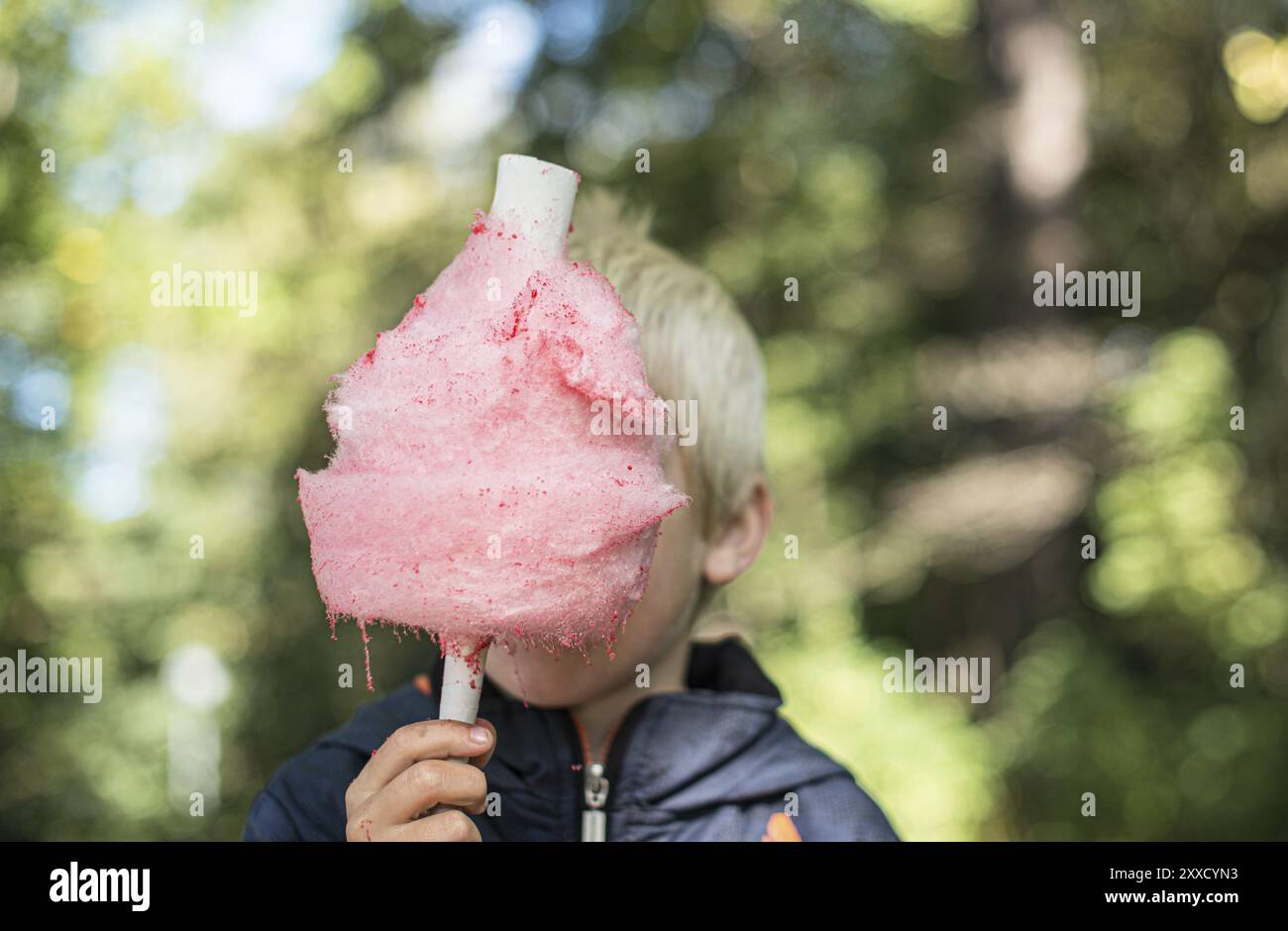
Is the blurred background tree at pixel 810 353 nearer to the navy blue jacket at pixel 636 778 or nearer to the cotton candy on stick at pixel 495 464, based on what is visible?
the navy blue jacket at pixel 636 778

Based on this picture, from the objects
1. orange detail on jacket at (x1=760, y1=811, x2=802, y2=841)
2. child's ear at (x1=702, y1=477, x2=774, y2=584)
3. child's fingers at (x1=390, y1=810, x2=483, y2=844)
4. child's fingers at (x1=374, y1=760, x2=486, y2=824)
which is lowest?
orange detail on jacket at (x1=760, y1=811, x2=802, y2=841)

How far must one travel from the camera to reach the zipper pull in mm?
1286

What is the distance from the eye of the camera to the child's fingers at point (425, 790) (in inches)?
39.6

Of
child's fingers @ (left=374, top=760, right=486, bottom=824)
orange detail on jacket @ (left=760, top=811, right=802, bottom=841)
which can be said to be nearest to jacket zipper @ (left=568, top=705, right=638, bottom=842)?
orange detail on jacket @ (left=760, top=811, right=802, bottom=841)

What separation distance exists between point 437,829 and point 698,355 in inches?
A: 26.3

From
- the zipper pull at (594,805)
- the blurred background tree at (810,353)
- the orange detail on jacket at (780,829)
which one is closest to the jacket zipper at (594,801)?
the zipper pull at (594,805)

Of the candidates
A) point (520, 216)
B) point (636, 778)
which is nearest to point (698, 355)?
point (520, 216)

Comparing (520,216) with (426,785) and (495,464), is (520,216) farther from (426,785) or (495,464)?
(426,785)

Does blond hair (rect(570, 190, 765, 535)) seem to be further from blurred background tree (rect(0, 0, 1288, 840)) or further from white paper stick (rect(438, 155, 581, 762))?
blurred background tree (rect(0, 0, 1288, 840))

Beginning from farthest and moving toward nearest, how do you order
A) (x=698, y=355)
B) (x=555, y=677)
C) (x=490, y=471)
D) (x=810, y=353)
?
(x=810, y=353), (x=698, y=355), (x=555, y=677), (x=490, y=471)

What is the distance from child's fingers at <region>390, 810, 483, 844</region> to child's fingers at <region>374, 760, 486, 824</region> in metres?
0.01

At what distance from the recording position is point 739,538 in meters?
1.43

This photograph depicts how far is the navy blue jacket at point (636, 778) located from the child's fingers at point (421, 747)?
228 mm
